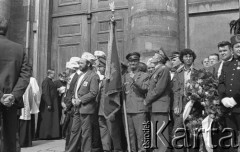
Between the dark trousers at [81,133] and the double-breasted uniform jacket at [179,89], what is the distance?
73.8 inches

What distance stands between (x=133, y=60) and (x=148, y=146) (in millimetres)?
1782

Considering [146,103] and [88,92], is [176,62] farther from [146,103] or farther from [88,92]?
[88,92]

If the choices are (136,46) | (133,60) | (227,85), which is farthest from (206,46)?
(227,85)

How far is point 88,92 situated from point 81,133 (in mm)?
885

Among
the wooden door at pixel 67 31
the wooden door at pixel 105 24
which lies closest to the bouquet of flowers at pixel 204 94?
the wooden door at pixel 105 24

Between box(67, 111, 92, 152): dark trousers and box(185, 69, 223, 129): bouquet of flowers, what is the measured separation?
225cm

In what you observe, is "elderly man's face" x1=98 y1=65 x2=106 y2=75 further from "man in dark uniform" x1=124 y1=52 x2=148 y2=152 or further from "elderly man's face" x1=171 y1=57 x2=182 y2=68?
"elderly man's face" x1=171 y1=57 x2=182 y2=68

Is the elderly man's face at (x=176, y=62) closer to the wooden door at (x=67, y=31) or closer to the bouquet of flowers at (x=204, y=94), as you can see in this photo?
the bouquet of flowers at (x=204, y=94)

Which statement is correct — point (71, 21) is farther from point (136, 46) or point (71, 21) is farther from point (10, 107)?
point (10, 107)

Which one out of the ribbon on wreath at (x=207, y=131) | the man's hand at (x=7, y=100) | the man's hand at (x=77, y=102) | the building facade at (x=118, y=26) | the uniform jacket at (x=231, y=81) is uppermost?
the building facade at (x=118, y=26)

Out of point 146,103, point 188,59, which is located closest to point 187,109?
point 146,103

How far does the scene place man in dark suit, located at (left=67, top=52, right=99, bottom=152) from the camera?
750 centimetres

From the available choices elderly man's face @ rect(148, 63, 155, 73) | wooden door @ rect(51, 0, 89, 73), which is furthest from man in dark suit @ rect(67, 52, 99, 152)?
wooden door @ rect(51, 0, 89, 73)

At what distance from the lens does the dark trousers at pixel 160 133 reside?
262 inches
